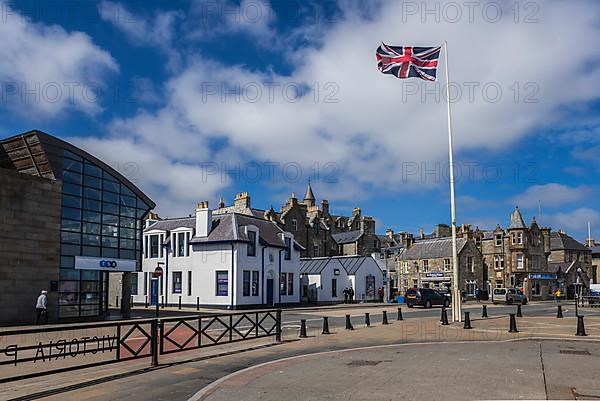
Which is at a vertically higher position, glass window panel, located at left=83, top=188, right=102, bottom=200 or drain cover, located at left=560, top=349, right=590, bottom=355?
glass window panel, located at left=83, top=188, right=102, bottom=200

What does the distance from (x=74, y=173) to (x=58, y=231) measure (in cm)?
340

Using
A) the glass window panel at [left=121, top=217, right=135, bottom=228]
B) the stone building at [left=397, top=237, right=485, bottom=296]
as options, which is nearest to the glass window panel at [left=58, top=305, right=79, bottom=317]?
the glass window panel at [left=121, top=217, right=135, bottom=228]

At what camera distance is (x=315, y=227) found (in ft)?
232

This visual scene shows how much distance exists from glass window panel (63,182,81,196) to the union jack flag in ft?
54.9

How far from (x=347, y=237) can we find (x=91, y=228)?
50992mm

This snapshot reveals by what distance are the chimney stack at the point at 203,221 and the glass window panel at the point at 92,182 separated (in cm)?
1437

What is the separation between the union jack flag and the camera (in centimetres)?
2528

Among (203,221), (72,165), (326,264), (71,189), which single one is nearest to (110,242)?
(71,189)

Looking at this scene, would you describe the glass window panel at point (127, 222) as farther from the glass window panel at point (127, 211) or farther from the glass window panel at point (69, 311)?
the glass window panel at point (69, 311)

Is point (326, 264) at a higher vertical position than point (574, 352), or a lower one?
higher

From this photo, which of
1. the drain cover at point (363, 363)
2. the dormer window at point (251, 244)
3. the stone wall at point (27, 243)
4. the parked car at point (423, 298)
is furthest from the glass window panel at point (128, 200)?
the parked car at point (423, 298)

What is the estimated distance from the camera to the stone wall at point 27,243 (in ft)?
83.1

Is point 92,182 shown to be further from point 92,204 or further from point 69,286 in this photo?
point 69,286

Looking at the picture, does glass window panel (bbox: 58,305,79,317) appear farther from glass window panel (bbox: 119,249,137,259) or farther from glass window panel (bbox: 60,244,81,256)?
glass window panel (bbox: 119,249,137,259)
